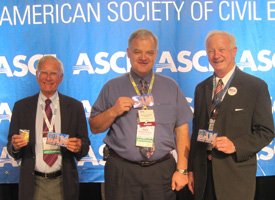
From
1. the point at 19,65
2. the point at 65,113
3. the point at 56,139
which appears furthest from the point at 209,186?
the point at 19,65

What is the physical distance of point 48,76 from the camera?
2777 millimetres

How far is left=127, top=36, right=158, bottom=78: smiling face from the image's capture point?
8.07 feet

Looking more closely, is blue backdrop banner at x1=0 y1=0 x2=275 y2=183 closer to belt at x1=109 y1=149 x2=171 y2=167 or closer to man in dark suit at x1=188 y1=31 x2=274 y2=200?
man in dark suit at x1=188 y1=31 x2=274 y2=200

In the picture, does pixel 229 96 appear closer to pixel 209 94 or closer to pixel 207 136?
pixel 209 94

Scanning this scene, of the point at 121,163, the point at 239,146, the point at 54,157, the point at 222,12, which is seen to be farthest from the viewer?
the point at 222,12

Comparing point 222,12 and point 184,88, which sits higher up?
point 222,12

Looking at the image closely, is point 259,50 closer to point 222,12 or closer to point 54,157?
point 222,12

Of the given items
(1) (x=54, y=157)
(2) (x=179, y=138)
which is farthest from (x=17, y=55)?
(2) (x=179, y=138)

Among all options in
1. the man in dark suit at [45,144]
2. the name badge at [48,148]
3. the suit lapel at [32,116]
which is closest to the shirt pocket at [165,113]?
the man in dark suit at [45,144]

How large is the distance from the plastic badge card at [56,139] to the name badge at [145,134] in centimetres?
63

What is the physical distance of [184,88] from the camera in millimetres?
3664

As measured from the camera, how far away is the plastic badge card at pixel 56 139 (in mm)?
2510

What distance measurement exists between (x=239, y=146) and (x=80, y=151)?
1379 mm

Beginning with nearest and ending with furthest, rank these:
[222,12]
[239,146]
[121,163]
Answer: [239,146], [121,163], [222,12]
